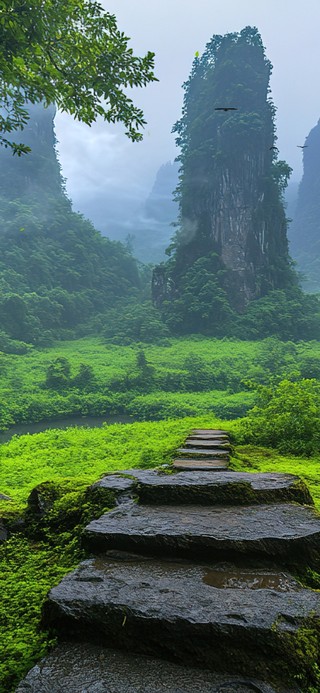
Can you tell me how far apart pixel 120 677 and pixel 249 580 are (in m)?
0.65

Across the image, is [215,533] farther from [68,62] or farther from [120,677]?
[68,62]

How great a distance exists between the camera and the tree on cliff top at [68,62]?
318 centimetres

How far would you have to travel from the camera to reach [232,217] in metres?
35.8

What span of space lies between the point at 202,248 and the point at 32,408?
2513 cm

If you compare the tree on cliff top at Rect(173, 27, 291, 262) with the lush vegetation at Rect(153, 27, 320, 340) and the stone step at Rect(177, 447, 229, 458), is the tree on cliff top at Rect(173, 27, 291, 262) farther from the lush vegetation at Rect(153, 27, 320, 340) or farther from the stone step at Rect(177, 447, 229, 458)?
the stone step at Rect(177, 447, 229, 458)

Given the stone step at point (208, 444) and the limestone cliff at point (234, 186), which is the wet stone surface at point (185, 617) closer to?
the stone step at point (208, 444)

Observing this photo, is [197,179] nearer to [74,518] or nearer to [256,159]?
[256,159]

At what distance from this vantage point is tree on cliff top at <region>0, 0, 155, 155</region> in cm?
318

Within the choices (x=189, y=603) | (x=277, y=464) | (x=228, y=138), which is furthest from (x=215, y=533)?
(x=228, y=138)

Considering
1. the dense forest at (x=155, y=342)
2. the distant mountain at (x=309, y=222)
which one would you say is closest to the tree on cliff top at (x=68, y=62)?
the dense forest at (x=155, y=342)

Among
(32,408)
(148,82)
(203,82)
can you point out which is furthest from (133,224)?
(148,82)

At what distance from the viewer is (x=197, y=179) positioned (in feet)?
124

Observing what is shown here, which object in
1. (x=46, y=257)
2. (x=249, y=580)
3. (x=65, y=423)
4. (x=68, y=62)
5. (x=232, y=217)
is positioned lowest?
(x=65, y=423)

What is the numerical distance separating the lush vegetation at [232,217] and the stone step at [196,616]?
90.6 ft
